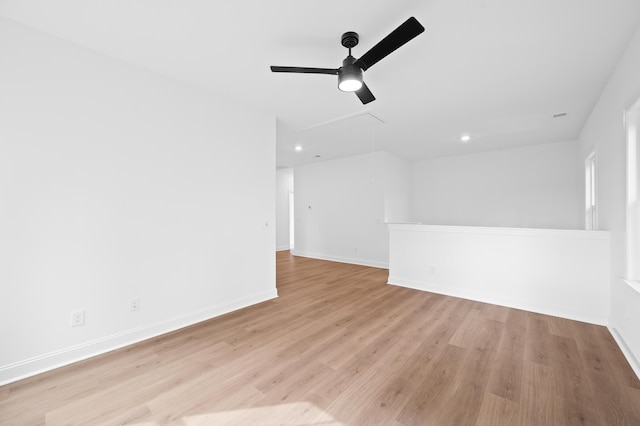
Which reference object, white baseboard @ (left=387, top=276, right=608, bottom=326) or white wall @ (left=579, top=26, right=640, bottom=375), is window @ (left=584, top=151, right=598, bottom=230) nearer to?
white wall @ (left=579, top=26, right=640, bottom=375)

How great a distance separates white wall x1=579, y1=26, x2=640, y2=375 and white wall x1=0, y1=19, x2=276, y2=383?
3791 millimetres

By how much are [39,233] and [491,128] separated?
19.0 ft

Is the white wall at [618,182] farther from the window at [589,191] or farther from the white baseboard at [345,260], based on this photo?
the white baseboard at [345,260]

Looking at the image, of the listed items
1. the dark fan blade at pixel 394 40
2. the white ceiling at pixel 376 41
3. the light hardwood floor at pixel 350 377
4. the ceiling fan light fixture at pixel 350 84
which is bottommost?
the light hardwood floor at pixel 350 377

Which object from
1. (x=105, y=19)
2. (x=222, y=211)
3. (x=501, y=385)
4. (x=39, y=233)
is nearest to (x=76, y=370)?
(x=39, y=233)

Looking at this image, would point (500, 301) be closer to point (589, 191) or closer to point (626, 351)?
point (626, 351)

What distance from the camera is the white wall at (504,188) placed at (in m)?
5.06

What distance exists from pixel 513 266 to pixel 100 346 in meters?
4.68

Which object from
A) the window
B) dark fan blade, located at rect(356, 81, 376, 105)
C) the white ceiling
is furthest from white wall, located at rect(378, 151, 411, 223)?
dark fan blade, located at rect(356, 81, 376, 105)

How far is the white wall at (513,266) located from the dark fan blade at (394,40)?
291cm

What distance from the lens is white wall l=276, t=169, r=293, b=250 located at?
8.48m

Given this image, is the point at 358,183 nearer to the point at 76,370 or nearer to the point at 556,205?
the point at 556,205

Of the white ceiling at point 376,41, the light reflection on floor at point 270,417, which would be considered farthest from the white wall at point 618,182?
the light reflection on floor at point 270,417

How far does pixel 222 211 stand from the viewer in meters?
3.18
